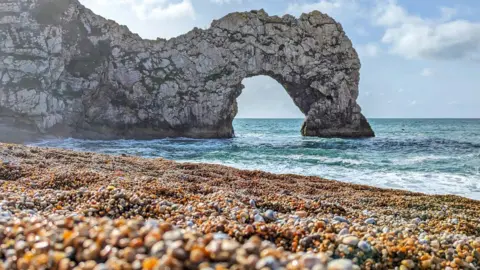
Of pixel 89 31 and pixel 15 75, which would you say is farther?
pixel 89 31

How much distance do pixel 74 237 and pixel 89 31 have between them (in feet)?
159

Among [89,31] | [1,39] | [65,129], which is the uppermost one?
[89,31]

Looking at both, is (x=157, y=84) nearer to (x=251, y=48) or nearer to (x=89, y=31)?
(x=89, y=31)

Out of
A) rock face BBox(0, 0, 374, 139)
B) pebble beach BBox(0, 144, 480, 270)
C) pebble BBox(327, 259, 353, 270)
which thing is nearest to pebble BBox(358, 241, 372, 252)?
pebble beach BBox(0, 144, 480, 270)

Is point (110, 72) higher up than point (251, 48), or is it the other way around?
point (251, 48)

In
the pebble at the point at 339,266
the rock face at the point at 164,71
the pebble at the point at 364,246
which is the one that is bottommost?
the pebble at the point at 364,246

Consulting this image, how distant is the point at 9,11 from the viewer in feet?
124

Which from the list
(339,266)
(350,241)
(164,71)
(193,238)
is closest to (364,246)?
(350,241)

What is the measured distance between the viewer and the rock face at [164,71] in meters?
39.2

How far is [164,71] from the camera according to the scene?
4759cm

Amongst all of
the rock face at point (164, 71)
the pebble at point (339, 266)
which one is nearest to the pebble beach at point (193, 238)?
the pebble at point (339, 266)

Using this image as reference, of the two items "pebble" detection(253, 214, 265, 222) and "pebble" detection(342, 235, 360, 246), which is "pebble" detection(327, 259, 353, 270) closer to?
"pebble" detection(342, 235, 360, 246)

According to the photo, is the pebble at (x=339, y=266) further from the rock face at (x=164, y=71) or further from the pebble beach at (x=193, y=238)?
the rock face at (x=164, y=71)

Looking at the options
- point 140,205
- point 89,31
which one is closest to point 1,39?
point 89,31
